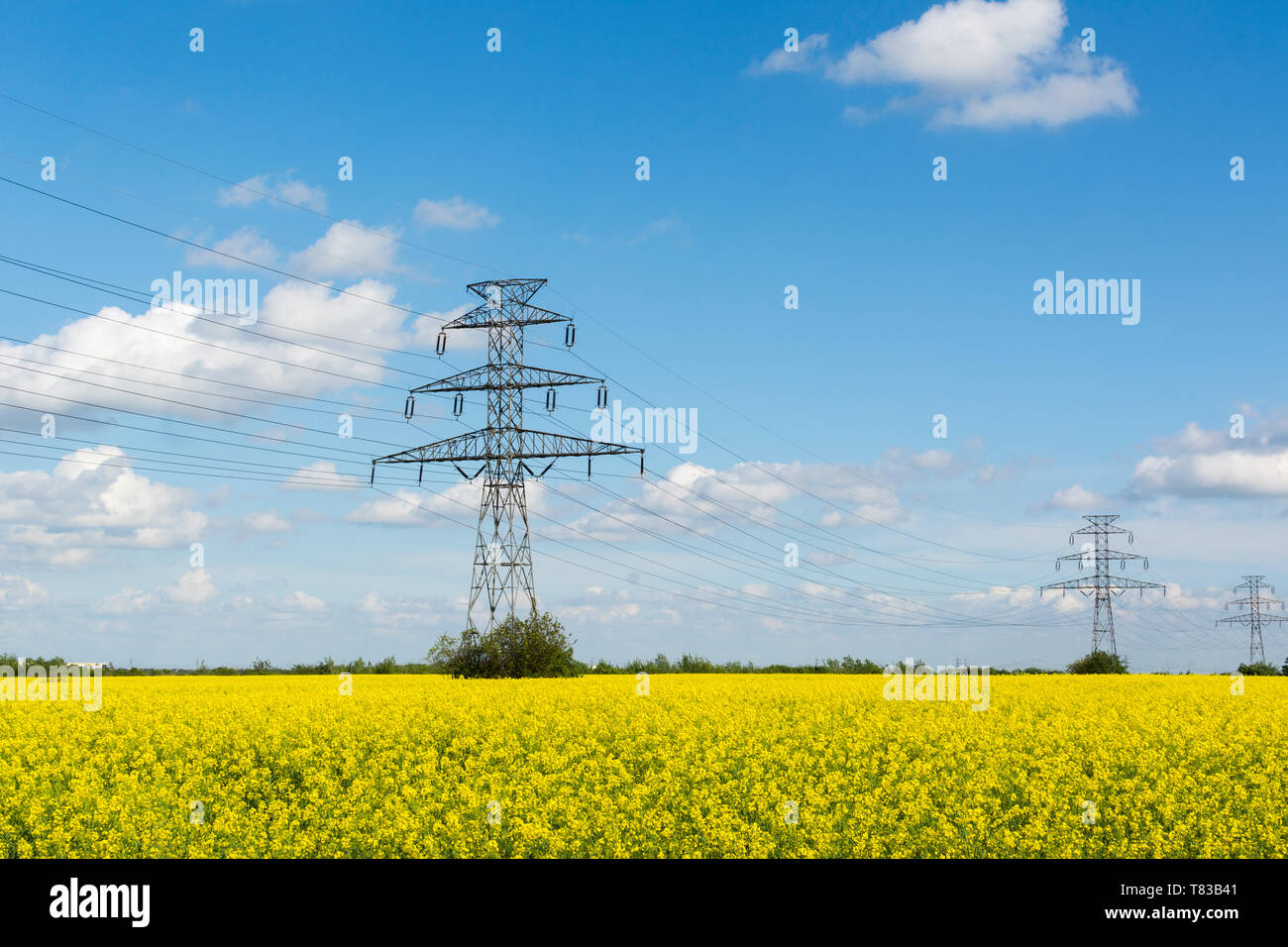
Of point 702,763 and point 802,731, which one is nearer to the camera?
point 702,763

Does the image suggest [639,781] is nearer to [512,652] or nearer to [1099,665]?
[512,652]

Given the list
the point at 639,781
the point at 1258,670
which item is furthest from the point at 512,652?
the point at 1258,670

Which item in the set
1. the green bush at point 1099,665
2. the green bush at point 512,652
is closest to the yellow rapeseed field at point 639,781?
the green bush at point 512,652

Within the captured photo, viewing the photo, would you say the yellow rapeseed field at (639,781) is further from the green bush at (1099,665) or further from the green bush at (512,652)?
the green bush at (1099,665)

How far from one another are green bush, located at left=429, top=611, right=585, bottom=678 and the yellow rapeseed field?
15.0 m

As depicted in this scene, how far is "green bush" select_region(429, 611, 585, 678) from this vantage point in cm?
4066

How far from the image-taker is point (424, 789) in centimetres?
1609

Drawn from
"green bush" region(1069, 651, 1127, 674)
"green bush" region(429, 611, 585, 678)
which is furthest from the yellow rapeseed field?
"green bush" region(1069, 651, 1127, 674)

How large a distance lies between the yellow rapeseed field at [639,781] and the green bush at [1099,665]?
40482 mm

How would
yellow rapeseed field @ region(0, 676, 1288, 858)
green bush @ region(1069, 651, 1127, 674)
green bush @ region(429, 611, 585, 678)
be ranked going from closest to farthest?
yellow rapeseed field @ region(0, 676, 1288, 858) → green bush @ region(429, 611, 585, 678) → green bush @ region(1069, 651, 1127, 674)

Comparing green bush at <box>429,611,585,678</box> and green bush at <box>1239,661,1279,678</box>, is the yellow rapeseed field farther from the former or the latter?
green bush at <box>1239,661,1279,678</box>
